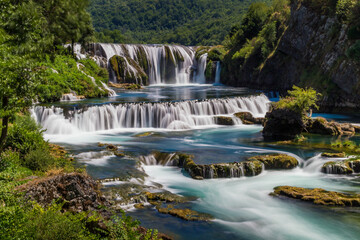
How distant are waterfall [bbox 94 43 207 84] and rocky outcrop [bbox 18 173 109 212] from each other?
4822cm

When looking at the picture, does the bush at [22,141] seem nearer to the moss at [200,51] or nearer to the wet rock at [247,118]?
the wet rock at [247,118]

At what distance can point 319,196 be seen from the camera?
1302 cm

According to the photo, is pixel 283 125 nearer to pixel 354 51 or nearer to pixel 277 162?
pixel 277 162

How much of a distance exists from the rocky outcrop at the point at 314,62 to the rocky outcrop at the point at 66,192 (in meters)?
27.0

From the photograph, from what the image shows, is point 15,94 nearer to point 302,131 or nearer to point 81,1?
point 302,131

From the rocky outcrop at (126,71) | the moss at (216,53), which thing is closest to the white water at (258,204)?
the rocky outcrop at (126,71)

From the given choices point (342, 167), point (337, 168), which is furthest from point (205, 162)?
point (342, 167)

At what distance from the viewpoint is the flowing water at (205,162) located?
11.1 meters

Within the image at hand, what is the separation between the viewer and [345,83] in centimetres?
3073

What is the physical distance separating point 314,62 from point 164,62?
29.7 meters

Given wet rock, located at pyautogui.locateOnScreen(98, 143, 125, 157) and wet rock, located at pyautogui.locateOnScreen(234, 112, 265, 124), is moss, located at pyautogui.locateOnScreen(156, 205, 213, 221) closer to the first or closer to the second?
Answer: wet rock, located at pyautogui.locateOnScreen(98, 143, 125, 157)

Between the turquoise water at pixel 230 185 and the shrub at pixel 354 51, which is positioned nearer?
the turquoise water at pixel 230 185

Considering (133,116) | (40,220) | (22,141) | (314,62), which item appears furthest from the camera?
(314,62)

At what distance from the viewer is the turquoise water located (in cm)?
1093
